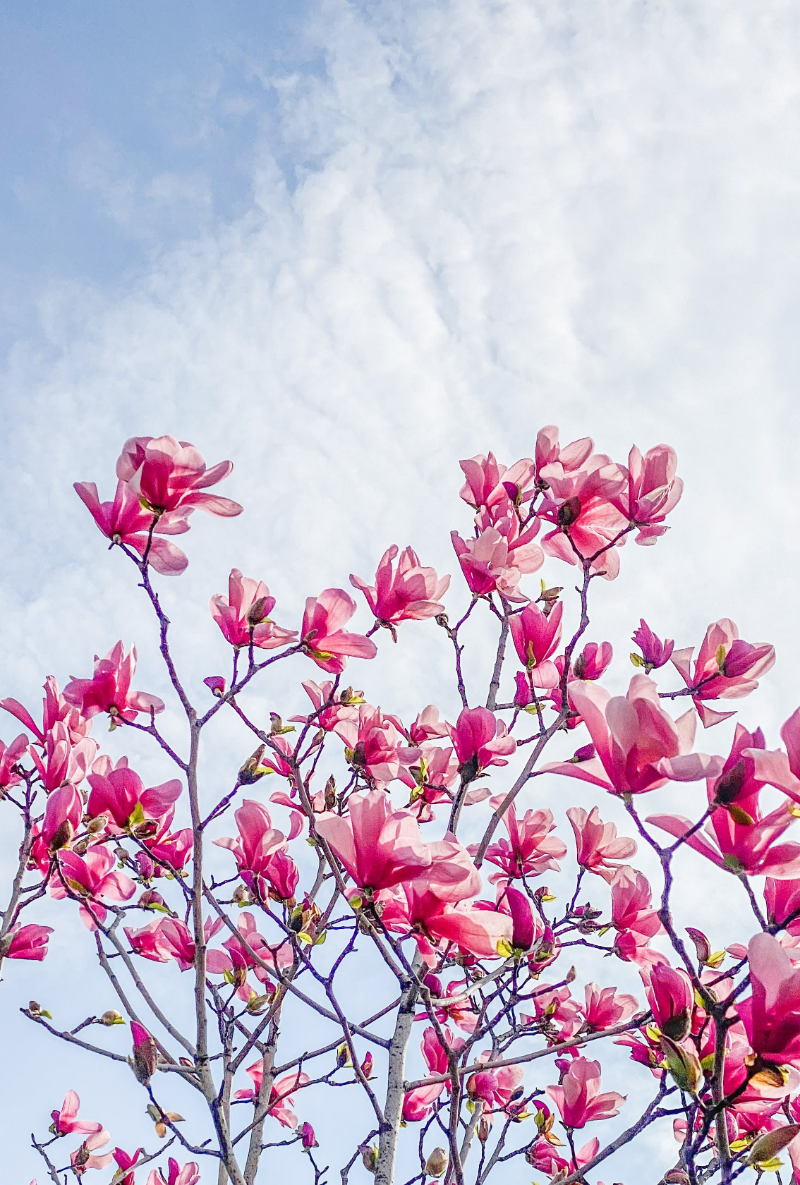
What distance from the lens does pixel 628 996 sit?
8.16 feet

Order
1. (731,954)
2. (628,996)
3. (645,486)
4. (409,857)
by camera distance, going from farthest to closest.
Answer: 1. (628,996)
2. (645,486)
3. (731,954)
4. (409,857)

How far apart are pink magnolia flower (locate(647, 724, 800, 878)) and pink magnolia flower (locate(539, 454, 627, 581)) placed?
102cm

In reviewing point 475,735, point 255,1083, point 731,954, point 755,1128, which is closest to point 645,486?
point 475,735

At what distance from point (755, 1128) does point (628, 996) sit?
2.16 feet

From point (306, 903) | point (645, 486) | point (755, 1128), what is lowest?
point (755, 1128)

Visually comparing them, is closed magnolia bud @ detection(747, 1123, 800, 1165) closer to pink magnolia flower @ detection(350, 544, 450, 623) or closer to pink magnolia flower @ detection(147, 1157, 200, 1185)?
pink magnolia flower @ detection(350, 544, 450, 623)

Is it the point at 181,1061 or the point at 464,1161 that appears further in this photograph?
the point at 464,1161

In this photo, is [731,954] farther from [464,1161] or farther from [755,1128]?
[464,1161]

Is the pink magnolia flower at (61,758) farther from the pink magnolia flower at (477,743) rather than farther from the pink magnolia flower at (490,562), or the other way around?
the pink magnolia flower at (490,562)

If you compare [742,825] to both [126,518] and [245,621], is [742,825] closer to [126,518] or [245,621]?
[245,621]

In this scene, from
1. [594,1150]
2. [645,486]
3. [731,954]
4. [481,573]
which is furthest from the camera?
[594,1150]

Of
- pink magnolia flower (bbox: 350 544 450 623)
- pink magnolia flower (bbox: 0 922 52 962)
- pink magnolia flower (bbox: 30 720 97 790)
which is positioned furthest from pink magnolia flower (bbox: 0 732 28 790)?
pink magnolia flower (bbox: 350 544 450 623)

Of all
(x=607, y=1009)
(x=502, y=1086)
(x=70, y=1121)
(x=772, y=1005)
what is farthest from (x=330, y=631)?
(x=70, y=1121)

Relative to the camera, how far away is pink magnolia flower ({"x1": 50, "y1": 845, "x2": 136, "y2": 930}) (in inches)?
89.8
